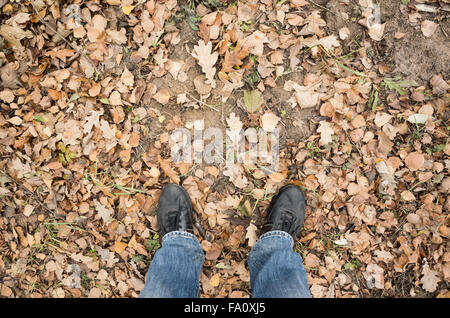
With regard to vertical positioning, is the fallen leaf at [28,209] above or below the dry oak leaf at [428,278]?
above

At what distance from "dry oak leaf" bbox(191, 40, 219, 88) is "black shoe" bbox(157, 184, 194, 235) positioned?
0.93 meters

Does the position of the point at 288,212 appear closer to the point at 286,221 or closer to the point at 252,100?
the point at 286,221

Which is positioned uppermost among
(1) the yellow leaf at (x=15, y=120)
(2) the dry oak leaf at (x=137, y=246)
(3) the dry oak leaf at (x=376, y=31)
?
(3) the dry oak leaf at (x=376, y=31)

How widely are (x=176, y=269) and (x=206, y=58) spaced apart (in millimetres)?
1608

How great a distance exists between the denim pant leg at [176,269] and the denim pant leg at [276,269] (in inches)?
16.4

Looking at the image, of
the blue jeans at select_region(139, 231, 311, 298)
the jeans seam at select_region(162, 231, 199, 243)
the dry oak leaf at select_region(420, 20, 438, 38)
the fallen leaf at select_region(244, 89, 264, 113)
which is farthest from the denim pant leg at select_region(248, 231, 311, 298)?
the dry oak leaf at select_region(420, 20, 438, 38)

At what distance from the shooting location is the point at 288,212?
8.09 feet

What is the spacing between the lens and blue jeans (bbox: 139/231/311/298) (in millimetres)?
1997

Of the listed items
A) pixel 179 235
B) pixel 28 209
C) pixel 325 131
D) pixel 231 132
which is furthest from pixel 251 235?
pixel 28 209

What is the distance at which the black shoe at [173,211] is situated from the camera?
8.11 feet

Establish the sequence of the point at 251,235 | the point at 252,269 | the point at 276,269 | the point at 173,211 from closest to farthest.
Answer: the point at 276,269 < the point at 252,269 < the point at 173,211 < the point at 251,235

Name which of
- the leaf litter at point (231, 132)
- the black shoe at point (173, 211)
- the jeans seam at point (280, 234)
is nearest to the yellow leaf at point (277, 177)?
the leaf litter at point (231, 132)

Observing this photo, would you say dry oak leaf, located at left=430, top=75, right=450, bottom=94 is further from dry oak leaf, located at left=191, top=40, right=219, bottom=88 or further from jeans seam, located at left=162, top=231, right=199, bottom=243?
jeans seam, located at left=162, top=231, right=199, bottom=243

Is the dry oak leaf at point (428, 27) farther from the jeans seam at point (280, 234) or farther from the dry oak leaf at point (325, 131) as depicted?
the jeans seam at point (280, 234)
